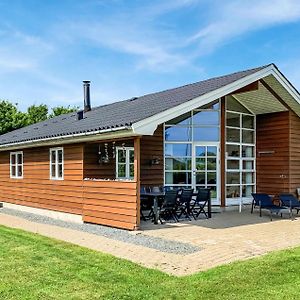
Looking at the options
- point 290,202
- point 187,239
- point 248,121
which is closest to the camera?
point 187,239

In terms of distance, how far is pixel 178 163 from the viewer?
1312 centimetres

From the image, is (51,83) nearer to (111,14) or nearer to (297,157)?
(111,14)

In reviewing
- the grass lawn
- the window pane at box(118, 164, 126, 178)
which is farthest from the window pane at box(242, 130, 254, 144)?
the grass lawn

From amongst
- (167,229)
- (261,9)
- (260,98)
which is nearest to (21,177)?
(167,229)

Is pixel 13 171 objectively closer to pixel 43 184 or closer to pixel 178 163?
pixel 43 184

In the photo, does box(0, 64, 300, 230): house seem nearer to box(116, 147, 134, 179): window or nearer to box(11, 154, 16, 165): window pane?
box(116, 147, 134, 179): window

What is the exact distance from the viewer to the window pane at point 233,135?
1395 cm

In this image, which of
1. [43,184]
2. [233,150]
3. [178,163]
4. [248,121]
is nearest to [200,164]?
[178,163]

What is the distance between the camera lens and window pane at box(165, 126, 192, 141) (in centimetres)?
1308

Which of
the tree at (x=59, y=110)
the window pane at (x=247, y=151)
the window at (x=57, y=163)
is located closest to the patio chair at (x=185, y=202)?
the window at (x=57, y=163)

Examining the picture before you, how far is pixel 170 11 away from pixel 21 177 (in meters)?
8.25

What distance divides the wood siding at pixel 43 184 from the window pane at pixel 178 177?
312 cm

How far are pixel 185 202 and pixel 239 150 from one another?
12.9ft

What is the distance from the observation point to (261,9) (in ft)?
37.1
